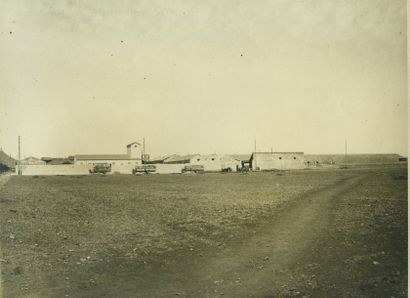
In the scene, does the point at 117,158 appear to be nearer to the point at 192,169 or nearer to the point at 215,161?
the point at 215,161

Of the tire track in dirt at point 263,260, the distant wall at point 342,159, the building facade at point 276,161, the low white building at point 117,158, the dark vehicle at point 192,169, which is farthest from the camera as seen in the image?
the low white building at point 117,158

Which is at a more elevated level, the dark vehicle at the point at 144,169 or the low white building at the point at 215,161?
the low white building at the point at 215,161

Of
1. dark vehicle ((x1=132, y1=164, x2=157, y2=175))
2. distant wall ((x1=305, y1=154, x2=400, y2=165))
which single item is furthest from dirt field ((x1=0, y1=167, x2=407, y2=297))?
distant wall ((x1=305, y1=154, x2=400, y2=165))

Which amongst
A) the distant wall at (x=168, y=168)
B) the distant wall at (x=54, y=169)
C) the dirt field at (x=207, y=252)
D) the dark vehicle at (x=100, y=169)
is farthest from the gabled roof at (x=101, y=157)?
the dirt field at (x=207, y=252)

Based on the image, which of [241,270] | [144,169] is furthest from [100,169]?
[241,270]

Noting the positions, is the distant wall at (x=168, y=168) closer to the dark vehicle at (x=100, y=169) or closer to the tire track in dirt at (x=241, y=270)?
the dark vehicle at (x=100, y=169)

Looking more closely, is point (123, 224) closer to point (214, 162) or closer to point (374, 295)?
point (374, 295)

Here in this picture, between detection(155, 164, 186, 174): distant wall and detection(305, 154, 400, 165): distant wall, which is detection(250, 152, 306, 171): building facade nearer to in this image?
detection(305, 154, 400, 165): distant wall
